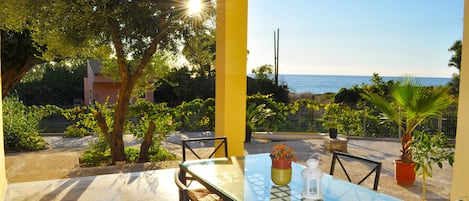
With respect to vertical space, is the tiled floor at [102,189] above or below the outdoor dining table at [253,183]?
below

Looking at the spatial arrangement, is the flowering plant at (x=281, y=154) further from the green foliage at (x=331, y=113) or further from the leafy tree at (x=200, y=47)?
the green foliage at (x=331, y=113)

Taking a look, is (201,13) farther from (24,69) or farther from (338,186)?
(24,69)

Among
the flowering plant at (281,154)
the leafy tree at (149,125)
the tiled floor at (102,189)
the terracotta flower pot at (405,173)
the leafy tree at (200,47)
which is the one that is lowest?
the tiled floor at (102,189)

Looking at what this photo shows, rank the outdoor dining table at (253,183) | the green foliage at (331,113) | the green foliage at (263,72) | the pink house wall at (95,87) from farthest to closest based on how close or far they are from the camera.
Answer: the pink house wall at (95,87), the green foliage at (263,72), the green foliage at (331,113), the outdoor dining table at (253,183)

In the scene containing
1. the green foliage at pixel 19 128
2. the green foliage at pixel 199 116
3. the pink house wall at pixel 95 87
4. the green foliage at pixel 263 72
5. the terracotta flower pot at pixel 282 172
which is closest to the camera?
the terracotta flower pot at pixel 282 172

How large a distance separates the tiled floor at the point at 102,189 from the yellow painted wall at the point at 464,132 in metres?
2.55

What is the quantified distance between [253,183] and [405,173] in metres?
2.95

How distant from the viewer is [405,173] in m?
4.39

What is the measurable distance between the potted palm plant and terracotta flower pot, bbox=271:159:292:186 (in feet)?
8.86

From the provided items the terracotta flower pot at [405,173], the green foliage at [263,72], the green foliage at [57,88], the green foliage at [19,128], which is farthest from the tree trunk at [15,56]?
the green foliage at [57,88]

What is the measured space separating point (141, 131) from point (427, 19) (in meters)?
20.7

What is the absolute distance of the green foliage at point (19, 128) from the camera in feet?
24.0

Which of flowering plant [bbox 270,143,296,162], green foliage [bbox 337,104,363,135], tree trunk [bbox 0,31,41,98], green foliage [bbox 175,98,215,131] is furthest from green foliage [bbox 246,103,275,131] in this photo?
flowering plant [bbox 270,143,296,162]

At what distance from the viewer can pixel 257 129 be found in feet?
27.8
